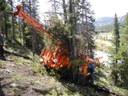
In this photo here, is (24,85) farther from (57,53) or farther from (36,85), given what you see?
(57,53)

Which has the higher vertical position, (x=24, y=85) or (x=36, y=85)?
(x=24, y=85)

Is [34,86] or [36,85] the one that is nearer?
[34,86]

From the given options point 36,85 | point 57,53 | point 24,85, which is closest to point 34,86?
point 36,85

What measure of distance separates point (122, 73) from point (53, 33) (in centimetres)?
1241

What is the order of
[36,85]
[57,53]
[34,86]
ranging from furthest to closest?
[57,53], [36,85], [34,86]

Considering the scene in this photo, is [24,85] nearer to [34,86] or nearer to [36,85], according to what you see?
[34,86]

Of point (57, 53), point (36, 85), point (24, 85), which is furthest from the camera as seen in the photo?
point (57, 53)

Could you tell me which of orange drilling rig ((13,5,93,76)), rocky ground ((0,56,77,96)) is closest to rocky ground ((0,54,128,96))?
rocky ground ((0,56,77,96))

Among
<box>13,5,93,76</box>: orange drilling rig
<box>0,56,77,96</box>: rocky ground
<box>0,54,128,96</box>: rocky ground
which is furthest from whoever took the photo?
<box>13,5,93,76</box>: orange drilling rig

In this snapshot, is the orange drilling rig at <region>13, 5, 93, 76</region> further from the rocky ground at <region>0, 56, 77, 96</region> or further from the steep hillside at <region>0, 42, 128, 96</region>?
the rocky ground at <region>0, 56, 77, 96</region>

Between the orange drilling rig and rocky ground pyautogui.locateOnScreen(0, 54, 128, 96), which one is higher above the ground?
the orange drilling rig

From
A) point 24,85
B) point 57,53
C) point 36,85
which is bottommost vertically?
point 36,85

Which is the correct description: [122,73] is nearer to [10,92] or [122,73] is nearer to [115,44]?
[10,92]

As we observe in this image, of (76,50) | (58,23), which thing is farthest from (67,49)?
(58,23)
